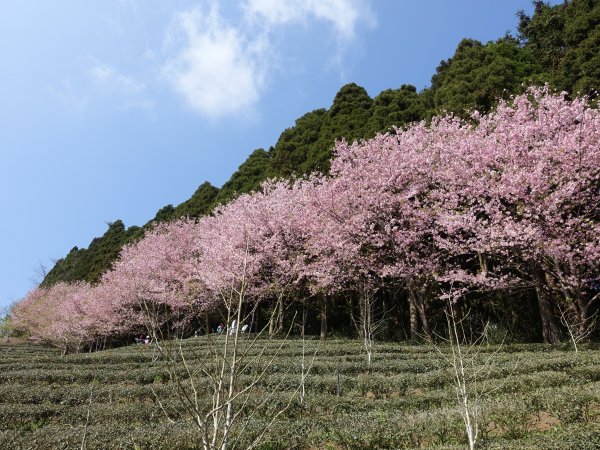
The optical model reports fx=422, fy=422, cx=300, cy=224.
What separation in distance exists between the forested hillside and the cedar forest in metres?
0.13

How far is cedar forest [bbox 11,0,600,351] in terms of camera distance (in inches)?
616

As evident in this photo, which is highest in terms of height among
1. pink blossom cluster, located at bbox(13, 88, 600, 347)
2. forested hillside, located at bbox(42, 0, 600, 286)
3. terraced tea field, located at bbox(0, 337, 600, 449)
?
forested hillside, located at bbox(42, 0, 600, 286)

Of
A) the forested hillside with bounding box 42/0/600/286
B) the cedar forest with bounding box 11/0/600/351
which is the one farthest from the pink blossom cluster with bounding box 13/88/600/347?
the forested hillside with bounding box 42/0/600/286

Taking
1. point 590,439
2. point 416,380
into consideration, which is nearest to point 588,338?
point 416,380

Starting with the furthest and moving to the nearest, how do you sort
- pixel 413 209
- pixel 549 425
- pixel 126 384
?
pixel 413 209 → pixel 126 384 → pixel 549 425

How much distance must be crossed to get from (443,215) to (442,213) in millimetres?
639

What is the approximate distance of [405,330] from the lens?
2431 centimetres

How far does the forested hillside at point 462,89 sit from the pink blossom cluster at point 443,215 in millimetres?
2214

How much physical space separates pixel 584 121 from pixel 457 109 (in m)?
10.1

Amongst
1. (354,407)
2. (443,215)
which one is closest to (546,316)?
(443,215)

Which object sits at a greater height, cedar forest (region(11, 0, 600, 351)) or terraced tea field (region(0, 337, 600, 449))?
cedar forest (region(11, 0, 600, 351))

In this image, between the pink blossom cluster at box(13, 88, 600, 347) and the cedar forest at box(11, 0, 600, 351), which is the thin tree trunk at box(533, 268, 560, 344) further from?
the pink blossom cluster at box(13, 88, 600, 347)

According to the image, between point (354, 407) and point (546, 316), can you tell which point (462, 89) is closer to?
point (546, 316)

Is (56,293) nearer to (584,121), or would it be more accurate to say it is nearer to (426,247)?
(426,247)
